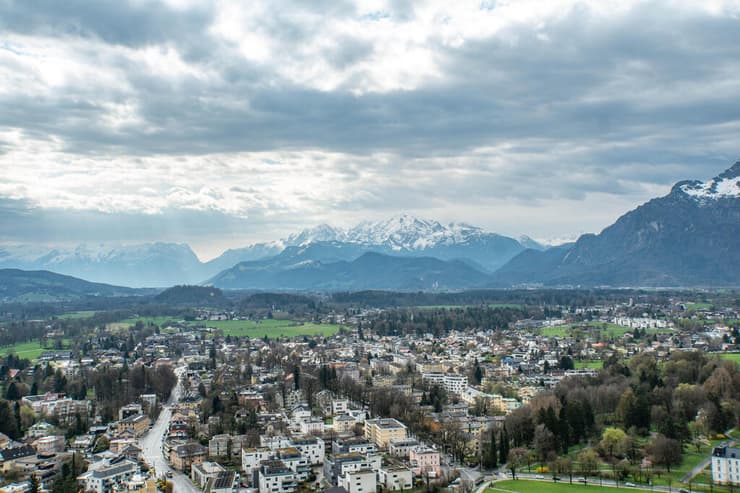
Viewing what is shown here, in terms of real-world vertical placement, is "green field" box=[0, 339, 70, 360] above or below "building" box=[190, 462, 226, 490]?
above

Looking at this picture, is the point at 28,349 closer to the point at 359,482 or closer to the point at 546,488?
the point at 359,482

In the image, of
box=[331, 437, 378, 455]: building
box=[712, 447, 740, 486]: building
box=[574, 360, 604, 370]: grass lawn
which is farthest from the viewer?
box=[574, 360, 604, 370]: grass lawn

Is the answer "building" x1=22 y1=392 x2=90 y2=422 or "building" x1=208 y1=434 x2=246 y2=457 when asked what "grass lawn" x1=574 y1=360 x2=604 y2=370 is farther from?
"building" x1=22 y1=392 x2=90 y2=422

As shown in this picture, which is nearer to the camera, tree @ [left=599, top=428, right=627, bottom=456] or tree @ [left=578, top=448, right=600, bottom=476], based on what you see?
tree @ [left=578, top=448, right=600, bottom=476]

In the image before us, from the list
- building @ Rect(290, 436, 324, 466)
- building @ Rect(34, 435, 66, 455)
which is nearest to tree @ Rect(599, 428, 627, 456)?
building @ Rect(290, 436, 324, 466)

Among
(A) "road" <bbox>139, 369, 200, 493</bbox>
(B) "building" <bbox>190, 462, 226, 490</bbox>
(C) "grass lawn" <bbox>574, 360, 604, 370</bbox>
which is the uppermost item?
(C) "grass lawn" <bbox>574, 360, 604, 370</bbox>

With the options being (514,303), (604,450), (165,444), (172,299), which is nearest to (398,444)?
(604,450)

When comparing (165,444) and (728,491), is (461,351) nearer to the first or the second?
(165,444)
